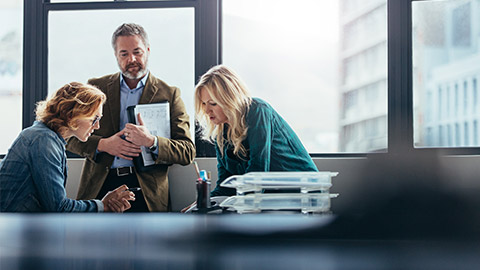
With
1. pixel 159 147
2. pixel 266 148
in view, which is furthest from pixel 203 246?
pixel 159 147

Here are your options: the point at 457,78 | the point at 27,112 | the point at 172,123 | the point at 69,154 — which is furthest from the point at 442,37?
the point at 27,112

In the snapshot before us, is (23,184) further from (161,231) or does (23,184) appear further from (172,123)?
(172,123)

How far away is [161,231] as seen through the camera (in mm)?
707

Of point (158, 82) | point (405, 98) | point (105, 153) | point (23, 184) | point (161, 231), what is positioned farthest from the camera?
point (405, 98)

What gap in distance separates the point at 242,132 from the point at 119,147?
39.6 inches

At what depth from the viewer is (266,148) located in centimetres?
222

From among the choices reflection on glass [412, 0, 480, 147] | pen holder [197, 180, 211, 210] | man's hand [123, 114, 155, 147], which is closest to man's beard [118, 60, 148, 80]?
man's hand [123, 114, 155, 147]

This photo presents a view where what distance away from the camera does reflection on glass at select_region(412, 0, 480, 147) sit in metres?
3.56

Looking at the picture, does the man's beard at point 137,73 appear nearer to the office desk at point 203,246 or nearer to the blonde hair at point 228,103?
the blonde hair at point 228,103

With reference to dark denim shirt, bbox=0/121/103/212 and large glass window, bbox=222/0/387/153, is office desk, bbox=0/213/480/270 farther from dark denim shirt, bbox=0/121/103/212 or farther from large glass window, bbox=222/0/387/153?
large glass window, bbox=222/0/387/153

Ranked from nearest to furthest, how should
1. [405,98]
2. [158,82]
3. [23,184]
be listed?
[23,184] < [158,82] < [405,98]

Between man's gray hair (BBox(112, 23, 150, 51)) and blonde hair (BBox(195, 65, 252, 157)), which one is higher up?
man's gray hair (BBox(112, 23, 150, 51))

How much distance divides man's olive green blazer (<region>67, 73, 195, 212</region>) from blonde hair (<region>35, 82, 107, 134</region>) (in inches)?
33.1

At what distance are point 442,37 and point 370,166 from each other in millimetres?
1138
